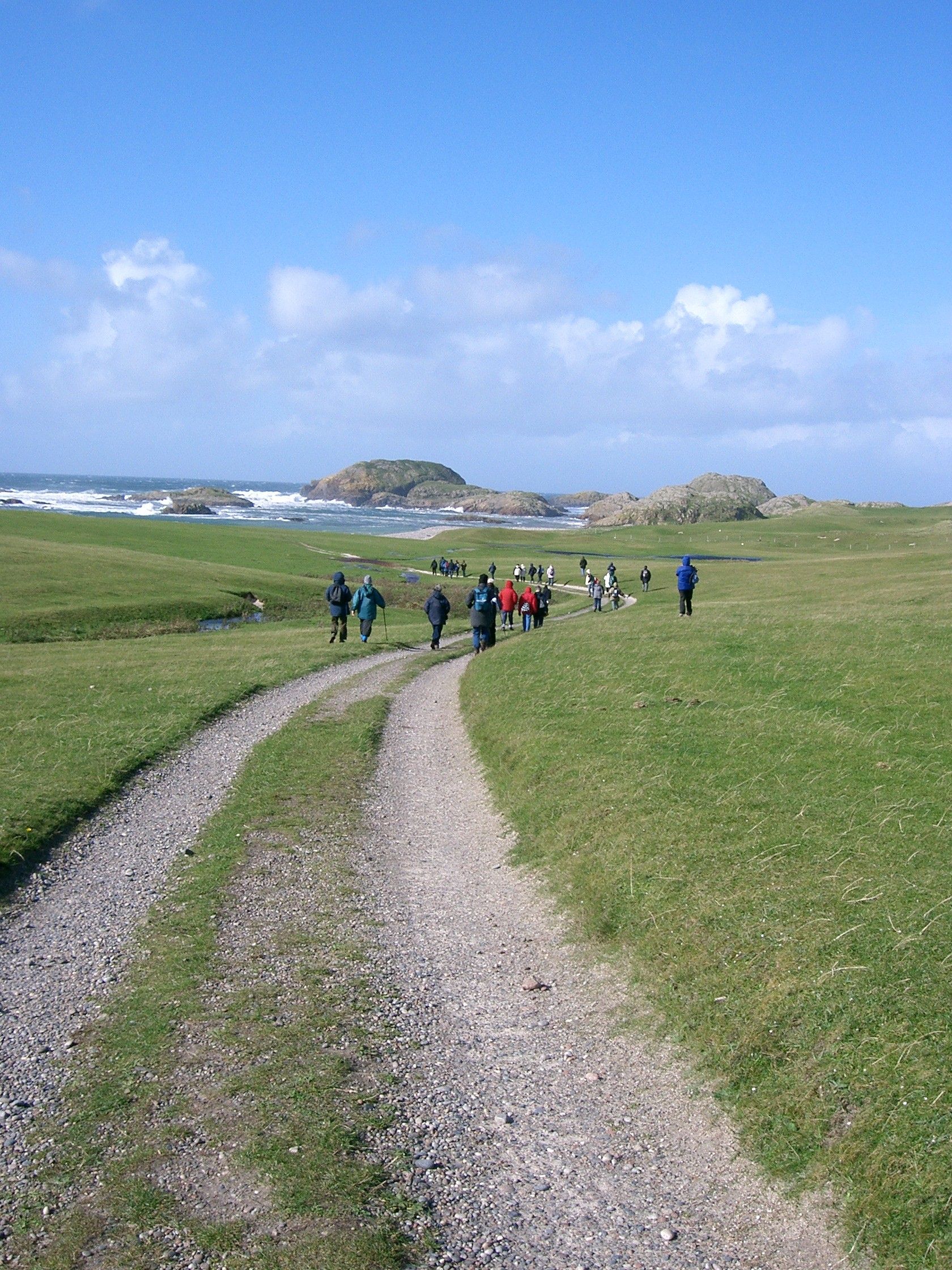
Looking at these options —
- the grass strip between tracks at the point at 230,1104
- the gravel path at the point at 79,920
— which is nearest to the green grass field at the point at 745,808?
the gravel path at the point at 79,920

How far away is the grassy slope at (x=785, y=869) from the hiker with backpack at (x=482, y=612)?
818 centimetres

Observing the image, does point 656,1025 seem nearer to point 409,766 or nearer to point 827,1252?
point 827,1252

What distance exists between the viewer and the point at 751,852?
1080 centimetres

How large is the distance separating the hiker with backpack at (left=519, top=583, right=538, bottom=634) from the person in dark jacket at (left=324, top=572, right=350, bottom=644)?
8710 millimetres

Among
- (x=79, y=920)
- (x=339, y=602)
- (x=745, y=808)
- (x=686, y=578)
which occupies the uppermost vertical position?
(x=686, y=578)

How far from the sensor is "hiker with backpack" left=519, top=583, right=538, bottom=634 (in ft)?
141

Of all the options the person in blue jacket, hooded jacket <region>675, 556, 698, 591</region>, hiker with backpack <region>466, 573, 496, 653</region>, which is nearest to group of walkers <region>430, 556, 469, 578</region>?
the person in blue jacket

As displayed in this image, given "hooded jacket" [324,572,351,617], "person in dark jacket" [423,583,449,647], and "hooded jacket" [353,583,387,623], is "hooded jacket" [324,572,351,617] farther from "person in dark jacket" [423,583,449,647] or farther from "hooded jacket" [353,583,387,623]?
"person in dark jacket" [423,583,449,647]

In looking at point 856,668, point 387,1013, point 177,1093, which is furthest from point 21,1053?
point 856,668

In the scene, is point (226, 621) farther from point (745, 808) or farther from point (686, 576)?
point (745, 808)

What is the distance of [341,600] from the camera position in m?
36.5

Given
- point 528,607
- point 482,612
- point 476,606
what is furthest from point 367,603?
point 528,607

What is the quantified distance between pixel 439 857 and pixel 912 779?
263 inches

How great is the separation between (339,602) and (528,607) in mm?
10021
